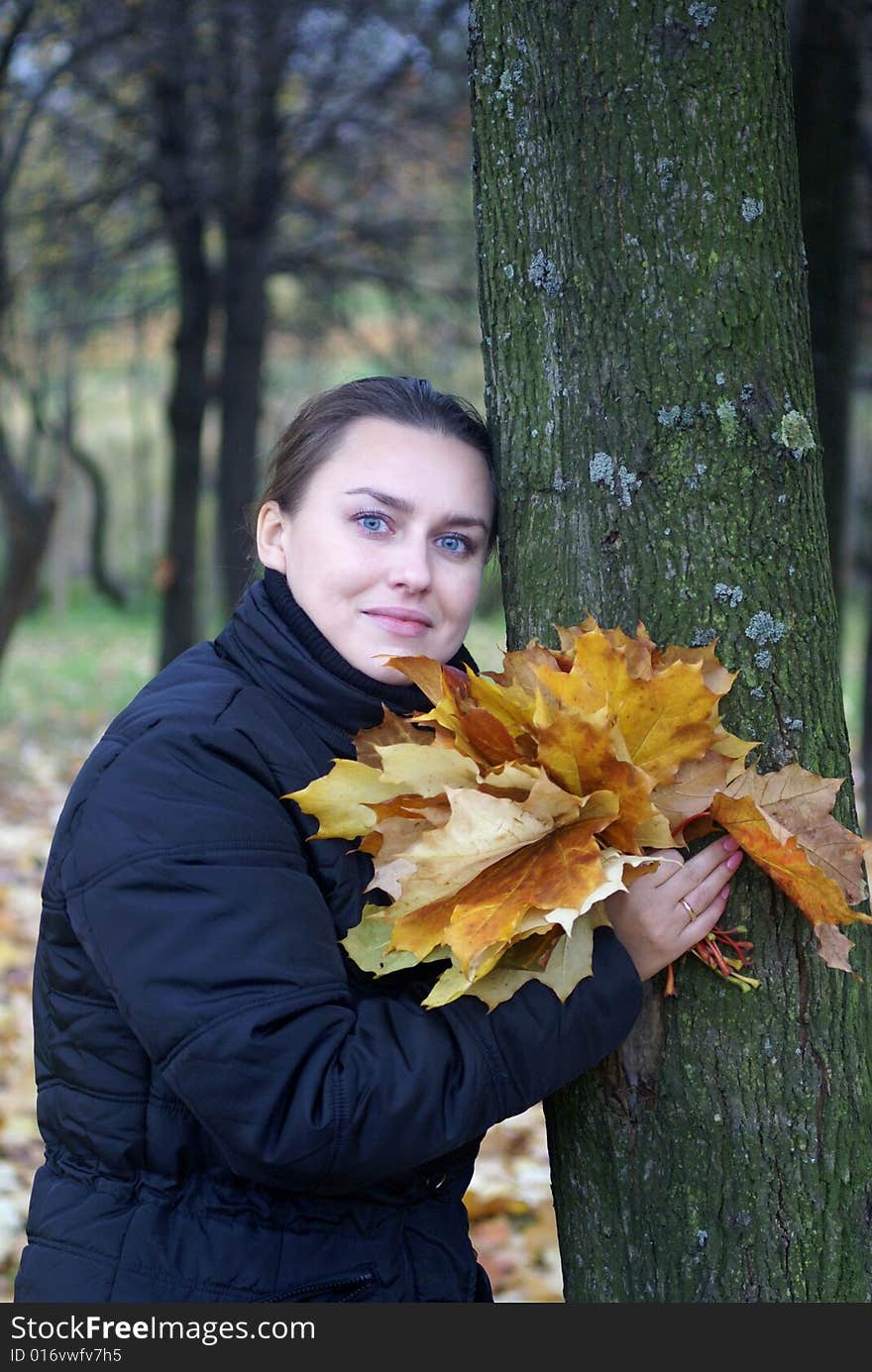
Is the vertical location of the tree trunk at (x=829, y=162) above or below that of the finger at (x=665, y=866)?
above

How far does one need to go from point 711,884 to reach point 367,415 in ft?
2.85

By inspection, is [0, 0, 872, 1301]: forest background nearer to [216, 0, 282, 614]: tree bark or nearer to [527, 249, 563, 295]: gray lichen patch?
[216, 0, 282, 614]: tree bark

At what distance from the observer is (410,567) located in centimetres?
189

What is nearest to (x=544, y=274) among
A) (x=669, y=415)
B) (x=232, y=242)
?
(x=669, y=415)

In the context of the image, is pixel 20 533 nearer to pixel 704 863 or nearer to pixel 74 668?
pixel 74 668

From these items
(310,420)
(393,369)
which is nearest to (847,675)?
(393,369)

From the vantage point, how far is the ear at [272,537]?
2.07 m

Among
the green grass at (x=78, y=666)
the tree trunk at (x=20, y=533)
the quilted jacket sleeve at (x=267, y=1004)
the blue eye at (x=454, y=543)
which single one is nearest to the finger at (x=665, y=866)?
the quilted jacket sleeve at (x=267, y=1004)

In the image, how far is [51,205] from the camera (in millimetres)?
9961

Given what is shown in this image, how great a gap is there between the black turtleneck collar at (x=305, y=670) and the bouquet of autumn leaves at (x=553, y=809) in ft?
0.17

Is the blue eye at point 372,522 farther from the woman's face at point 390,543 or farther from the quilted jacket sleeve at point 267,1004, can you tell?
the quilted jacket sleeve at point 267,1004

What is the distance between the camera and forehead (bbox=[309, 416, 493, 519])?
1946mm

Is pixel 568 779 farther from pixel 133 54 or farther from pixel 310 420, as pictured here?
pixel 133 54

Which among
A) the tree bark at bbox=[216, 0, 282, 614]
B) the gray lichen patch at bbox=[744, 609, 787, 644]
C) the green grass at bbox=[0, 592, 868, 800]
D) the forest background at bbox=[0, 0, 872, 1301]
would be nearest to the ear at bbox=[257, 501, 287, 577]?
the gray lichen patch at bbox=[744, 609, 787, 644]
